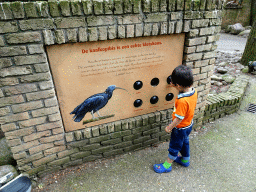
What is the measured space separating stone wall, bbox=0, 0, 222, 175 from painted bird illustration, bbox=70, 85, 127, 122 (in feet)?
0.72

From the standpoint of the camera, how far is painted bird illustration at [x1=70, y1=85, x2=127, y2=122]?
229cm

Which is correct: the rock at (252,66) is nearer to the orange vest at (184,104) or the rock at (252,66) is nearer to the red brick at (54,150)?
the orange vest at (184,104)

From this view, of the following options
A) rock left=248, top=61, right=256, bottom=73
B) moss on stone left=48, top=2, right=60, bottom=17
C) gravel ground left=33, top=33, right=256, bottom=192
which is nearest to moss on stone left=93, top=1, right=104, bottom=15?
moss on stone left=48, top=2, right=60, bottom=17

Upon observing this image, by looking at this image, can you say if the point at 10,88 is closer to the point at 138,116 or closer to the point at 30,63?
the point at 30,63

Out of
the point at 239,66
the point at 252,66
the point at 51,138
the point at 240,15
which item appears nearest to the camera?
the point at 51,138

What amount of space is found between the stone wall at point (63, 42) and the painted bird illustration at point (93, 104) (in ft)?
0.72

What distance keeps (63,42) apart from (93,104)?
88cm

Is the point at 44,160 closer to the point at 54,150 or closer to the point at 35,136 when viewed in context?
the point at 54,150

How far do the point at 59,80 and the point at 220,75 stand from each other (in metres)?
5.03

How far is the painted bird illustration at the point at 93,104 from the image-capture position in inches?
90.0

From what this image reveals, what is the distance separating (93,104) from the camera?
2.33 metres

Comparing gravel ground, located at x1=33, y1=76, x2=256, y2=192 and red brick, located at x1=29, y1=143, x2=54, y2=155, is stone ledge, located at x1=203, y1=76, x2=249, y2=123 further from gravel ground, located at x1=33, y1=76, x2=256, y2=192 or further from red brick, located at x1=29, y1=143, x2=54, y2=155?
red brick, located at x1=29, y1=143, x2=54, y2=155

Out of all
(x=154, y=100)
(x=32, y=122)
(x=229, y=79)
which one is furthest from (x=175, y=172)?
(x=229, y=79)

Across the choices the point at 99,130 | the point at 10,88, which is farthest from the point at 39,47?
the point at 99,130
